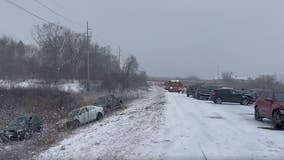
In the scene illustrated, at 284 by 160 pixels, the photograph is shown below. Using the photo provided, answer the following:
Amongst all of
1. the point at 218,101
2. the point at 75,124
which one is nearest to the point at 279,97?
the point at 75,124

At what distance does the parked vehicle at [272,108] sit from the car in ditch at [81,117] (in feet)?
41.8

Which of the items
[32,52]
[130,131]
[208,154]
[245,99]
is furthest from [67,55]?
[208,154]

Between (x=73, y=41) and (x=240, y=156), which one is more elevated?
(x=73, y=41)

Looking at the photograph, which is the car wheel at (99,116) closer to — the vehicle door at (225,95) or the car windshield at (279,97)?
the car windshield at (279,97)

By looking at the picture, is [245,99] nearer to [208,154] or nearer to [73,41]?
[208,154]

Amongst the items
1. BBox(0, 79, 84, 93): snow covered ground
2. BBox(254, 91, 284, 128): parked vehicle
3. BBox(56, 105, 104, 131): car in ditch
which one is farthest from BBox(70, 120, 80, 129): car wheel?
BBox(0, 79, 84, 93): snow covered ground

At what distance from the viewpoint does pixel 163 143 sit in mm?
17719

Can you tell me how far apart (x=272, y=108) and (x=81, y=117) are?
1583cm

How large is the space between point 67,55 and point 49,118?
60038 millimetres

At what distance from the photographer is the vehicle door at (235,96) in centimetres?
5484

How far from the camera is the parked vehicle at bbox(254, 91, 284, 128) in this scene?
25.5 m

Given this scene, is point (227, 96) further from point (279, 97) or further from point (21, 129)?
point (21, 129)

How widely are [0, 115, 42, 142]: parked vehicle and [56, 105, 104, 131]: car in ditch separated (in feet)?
5.32

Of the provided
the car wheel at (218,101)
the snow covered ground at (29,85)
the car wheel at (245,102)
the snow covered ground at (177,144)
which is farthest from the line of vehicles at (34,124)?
the snow covered ground at (29,85)
